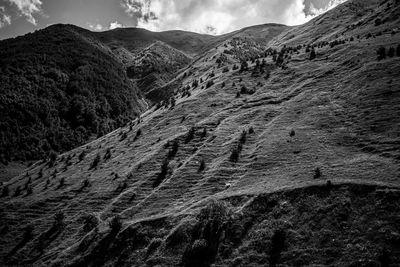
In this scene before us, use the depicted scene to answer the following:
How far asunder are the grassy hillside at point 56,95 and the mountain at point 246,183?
42.4 metres

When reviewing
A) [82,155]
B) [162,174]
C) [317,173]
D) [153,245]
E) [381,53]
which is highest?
[381,53]

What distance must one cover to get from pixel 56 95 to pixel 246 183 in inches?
4505

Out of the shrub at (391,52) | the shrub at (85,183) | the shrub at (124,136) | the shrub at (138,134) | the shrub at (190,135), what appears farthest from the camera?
the shrub at (124,136)

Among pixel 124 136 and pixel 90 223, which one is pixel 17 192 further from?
pixel 90 223

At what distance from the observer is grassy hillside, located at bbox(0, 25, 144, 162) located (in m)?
100

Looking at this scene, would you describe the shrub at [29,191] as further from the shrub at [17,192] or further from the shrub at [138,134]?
the shrub at [138,134]

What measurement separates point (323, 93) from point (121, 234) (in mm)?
34961

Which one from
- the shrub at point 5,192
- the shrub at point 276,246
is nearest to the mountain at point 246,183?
the shrub at point 276,246

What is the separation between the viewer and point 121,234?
30.8 m

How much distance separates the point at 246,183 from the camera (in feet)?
101

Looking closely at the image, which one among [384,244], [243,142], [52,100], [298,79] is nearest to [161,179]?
[243,142]

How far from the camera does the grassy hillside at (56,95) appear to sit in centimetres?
10031

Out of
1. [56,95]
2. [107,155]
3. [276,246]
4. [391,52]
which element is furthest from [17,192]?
[56,95]

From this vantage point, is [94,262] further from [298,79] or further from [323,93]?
[298,79]
